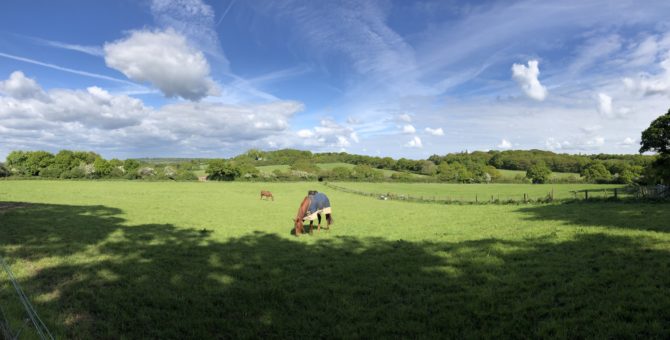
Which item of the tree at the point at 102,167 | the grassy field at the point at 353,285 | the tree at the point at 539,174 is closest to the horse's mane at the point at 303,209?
the grassy field at the point at 353,285

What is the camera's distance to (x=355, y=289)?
26.9 ft

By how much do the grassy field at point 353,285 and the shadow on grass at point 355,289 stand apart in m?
0.04

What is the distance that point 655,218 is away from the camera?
1636 cm

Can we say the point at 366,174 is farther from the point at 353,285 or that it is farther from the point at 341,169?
the point at 353,285

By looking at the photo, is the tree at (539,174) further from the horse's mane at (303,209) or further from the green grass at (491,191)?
the horse's mane at (303,209)

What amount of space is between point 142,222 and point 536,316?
67.1 ft

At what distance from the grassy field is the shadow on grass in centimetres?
4

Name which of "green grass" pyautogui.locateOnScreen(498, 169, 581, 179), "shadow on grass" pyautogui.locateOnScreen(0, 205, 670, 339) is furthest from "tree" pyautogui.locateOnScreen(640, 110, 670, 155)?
"green grass" pyautogui.locateOnScreen(498, 169, 581, 179)

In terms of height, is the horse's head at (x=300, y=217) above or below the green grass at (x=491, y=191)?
above

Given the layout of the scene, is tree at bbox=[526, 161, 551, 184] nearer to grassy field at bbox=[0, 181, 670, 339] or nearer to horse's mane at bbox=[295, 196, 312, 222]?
grassy field at bbox=[0, 181, 670, 339]

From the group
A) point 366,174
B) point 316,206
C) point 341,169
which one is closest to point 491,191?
point 366,174

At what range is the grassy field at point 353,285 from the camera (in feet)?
20.4

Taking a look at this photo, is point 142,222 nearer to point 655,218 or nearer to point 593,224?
point 593,224

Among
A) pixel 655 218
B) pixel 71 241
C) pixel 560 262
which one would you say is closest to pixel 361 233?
pixel 560 262
